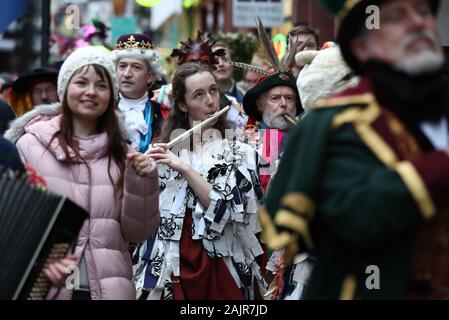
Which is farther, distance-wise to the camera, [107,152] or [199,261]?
[199,261]

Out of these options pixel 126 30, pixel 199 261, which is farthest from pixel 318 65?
pixel 126 30

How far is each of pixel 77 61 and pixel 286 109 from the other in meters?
2.25

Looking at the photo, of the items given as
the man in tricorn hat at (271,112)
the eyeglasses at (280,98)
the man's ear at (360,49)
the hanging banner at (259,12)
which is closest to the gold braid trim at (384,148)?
the man's ear at (360,49)

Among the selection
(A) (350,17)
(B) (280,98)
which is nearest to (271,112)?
(B) (280,98)

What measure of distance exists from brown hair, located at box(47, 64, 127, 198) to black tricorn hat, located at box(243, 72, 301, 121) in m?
2.21

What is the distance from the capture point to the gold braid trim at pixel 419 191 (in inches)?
149

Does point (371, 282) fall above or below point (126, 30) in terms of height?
below

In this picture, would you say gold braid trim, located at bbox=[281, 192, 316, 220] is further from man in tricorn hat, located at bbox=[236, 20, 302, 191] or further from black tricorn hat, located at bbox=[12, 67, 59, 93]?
black tricorn hat, located at bbox=[12, 67, 59, 93]

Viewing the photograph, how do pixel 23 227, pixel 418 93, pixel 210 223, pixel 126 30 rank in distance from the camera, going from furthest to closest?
pixel 126 30
pixel 210 223
pixel 23 227
pixel 418 93

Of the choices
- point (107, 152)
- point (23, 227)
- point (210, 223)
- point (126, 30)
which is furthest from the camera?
point (126, 30)

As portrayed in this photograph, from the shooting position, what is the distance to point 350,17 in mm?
4258

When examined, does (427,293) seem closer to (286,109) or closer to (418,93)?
(418,93)

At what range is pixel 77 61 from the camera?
6.09 m

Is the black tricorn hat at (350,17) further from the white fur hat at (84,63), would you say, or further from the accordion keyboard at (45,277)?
the white fur hat at (84,63)
